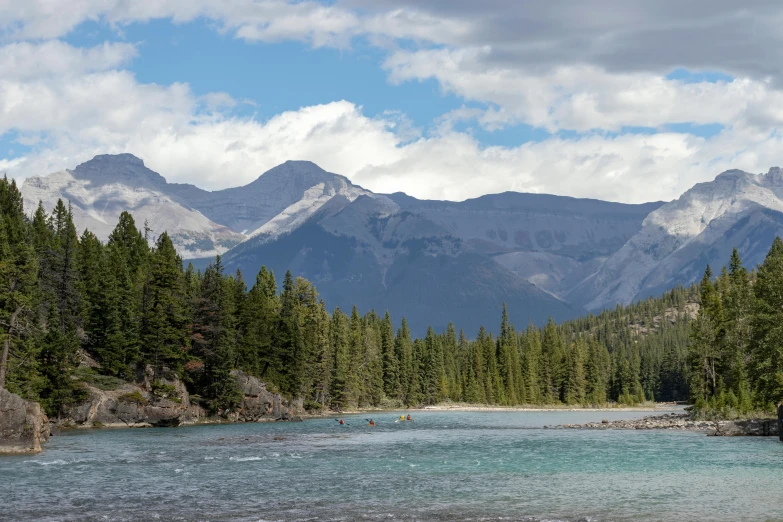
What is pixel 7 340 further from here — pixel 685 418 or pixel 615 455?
pixel 685 418

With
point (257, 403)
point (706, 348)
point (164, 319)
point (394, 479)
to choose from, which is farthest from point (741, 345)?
point (164, 319)

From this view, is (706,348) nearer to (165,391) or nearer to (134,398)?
(165,391)

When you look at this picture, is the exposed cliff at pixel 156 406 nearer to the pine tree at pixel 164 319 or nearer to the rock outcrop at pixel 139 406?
the rock outcrop at pixel 139 406

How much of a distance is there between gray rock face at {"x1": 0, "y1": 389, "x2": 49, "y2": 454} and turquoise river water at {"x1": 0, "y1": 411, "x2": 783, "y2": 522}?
2672 mm

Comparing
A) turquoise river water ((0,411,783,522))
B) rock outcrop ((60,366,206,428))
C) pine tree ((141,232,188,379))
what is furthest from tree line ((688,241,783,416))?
pine tree ((141,232,188,379))

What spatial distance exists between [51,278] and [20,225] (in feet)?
65.0

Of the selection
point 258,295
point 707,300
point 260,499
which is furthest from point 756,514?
point 258,295

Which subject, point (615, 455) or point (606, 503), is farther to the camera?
point (615, 455)

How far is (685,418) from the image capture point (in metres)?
120

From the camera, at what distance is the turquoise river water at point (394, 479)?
141ft

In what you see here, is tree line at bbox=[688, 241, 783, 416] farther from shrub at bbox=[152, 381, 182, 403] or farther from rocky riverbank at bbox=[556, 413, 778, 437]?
shrub at bbox=[152, 381, 182, 403]

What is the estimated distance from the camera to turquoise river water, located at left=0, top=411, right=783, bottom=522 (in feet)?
141

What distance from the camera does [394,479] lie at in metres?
56.0

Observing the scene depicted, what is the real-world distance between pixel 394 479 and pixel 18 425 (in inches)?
1294
